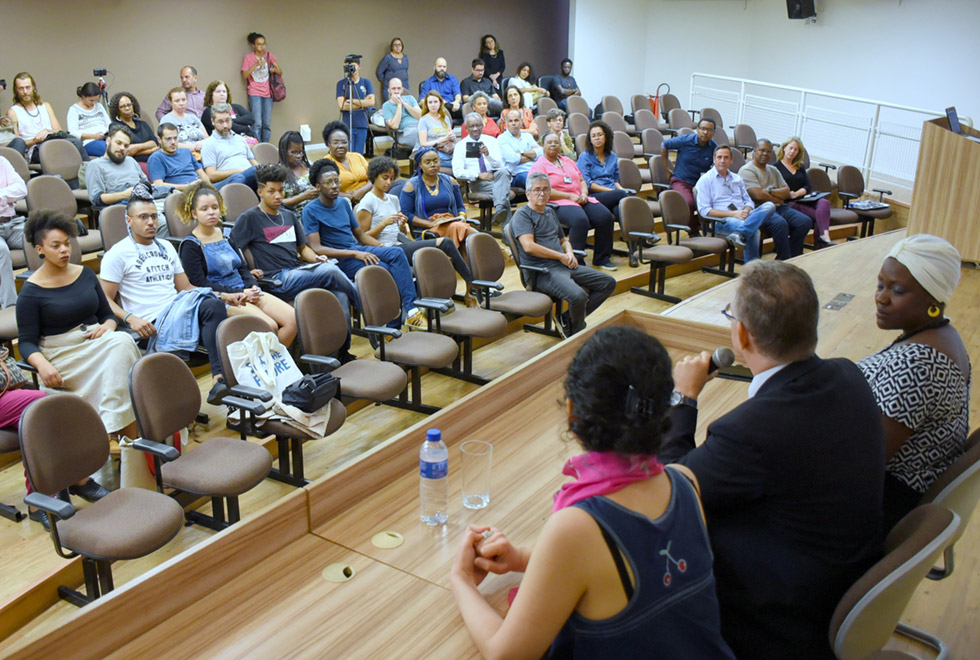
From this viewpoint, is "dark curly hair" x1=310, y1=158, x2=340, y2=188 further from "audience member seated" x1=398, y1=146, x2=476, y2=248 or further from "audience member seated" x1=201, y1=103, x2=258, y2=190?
"audience member seated" x1=201, y1=103, x2=258, y2=190

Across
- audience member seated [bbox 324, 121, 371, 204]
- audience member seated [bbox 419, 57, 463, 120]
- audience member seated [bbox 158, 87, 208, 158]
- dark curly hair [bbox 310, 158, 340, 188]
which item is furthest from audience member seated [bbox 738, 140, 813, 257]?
audience member seated [bbox 158, 87, 208, 158]

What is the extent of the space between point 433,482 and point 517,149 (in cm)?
569

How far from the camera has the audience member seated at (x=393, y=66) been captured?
31.9ft

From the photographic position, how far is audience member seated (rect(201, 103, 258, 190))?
243 inches

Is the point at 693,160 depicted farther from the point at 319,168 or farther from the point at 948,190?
the point at 319,168

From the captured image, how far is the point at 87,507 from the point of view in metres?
2.65

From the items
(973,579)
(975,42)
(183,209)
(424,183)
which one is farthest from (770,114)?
(973,579)

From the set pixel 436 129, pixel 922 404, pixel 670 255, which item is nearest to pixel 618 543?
pixel 922 404

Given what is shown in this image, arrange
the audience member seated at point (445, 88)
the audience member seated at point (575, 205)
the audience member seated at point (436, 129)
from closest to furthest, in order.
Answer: the audience member seated at point (575, 205) < the audience member seated at point (436, 129) < the audience member seated at point (445, 88)

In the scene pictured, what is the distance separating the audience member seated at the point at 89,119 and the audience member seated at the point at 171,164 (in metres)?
0.88

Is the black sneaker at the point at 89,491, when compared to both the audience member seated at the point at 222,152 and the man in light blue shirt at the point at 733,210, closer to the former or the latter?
the audience member seated at the point at 222,152

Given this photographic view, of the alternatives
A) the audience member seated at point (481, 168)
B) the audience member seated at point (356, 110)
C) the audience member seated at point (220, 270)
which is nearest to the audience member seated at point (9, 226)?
the audience member seated at point (220, 270)

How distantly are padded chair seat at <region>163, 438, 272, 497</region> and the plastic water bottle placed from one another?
1.01 meters

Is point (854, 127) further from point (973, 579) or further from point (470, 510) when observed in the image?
point (470, 510)
